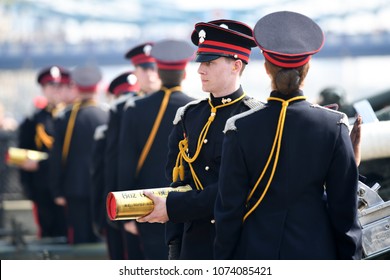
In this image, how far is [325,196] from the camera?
12.8ft

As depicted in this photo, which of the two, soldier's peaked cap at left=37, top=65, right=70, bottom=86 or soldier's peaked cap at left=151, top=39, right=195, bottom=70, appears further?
soldier's peaked cap at left=37, top=65, right=70, bottom=86

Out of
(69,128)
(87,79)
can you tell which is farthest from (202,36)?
(69,128)

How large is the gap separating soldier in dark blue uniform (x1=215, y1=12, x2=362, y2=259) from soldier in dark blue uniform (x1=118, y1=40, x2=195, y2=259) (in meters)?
2.14

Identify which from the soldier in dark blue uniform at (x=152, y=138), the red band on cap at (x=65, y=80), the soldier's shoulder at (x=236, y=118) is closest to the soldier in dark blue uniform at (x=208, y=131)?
the soldier's shoulder at (x=236, y=118)

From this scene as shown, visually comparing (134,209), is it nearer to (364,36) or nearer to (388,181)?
(388,181)

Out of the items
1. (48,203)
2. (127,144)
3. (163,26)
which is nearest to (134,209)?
(127,144)

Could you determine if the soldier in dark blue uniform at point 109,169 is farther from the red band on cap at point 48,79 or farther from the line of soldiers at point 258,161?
the line of soldiers at point 258,161

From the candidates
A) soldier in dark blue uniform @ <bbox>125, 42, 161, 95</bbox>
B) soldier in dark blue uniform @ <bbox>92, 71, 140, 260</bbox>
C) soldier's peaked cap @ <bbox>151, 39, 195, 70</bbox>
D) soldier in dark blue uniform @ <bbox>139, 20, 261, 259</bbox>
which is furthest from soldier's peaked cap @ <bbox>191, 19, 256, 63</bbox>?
soldier in dark blue uniform @ <bbox>92, 71, 140, 260</bbox>

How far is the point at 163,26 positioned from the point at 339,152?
109 metres

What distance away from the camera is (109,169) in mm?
6863

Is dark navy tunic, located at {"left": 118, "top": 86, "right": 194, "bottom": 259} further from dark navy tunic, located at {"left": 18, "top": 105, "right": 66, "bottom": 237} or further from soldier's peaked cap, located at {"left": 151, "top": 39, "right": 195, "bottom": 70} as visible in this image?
dark navy tunic, located at {"left": 18, "top": 105, "right": 66, "bottom": 237}

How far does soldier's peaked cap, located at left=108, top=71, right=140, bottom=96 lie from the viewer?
27.3ft

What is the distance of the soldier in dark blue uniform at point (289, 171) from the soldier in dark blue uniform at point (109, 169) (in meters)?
3.03

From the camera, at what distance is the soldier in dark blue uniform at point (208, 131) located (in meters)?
4.28
